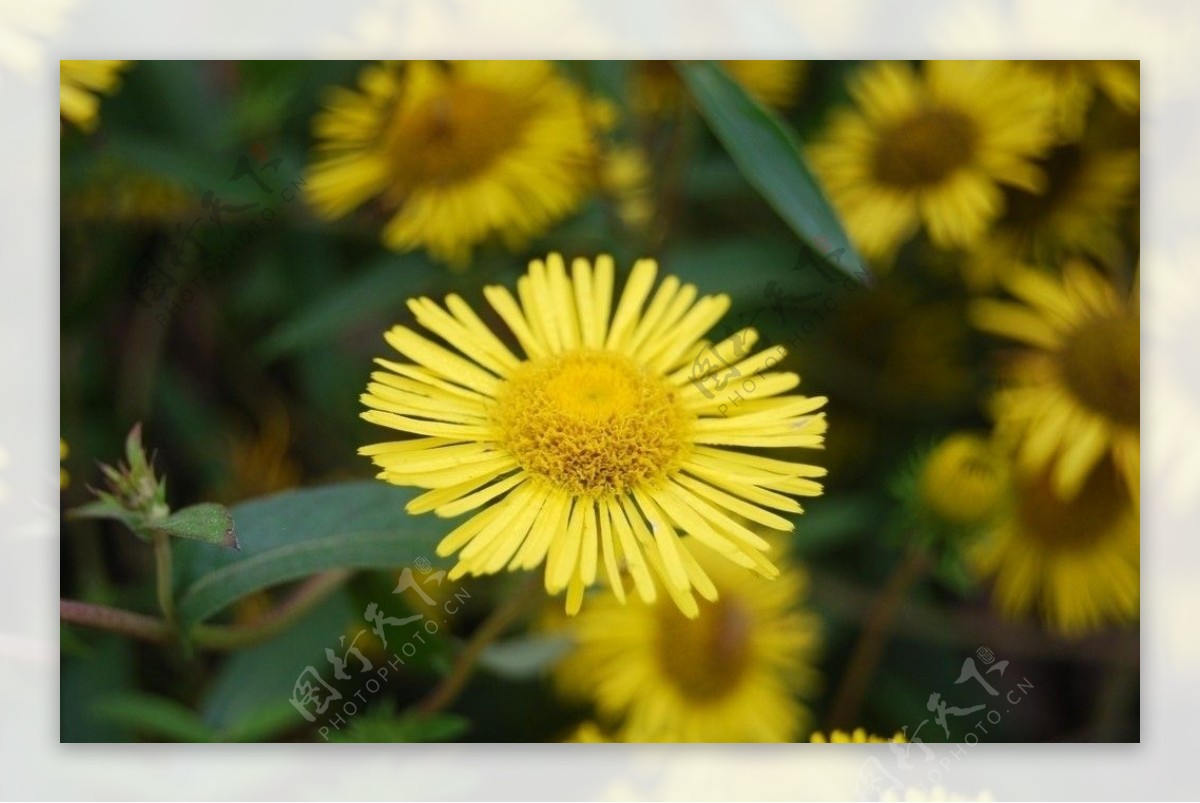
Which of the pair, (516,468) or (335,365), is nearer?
(516,468)

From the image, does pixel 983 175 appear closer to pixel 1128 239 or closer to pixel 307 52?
pixel 1128 239

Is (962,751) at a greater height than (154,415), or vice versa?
(154,415)

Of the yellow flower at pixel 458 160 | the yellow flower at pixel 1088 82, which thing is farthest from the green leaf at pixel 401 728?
the yellow flower at pixel 1088 82

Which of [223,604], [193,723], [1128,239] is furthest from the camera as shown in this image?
[1128,239]

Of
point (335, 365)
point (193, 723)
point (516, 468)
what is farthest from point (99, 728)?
point (516, 468)

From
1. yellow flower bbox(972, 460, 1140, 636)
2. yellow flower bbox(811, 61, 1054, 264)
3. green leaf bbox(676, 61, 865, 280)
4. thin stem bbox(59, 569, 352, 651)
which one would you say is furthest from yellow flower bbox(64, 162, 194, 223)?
yellow flower bbox(972, 460, 1140, 636)

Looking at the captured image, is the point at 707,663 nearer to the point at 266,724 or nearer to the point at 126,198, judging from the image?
the point at 266,724

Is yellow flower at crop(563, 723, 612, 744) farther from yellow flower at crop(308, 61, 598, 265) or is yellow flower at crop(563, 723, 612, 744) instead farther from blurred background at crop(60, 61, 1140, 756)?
yellow flower at crop(308, 61, 598, 265)
